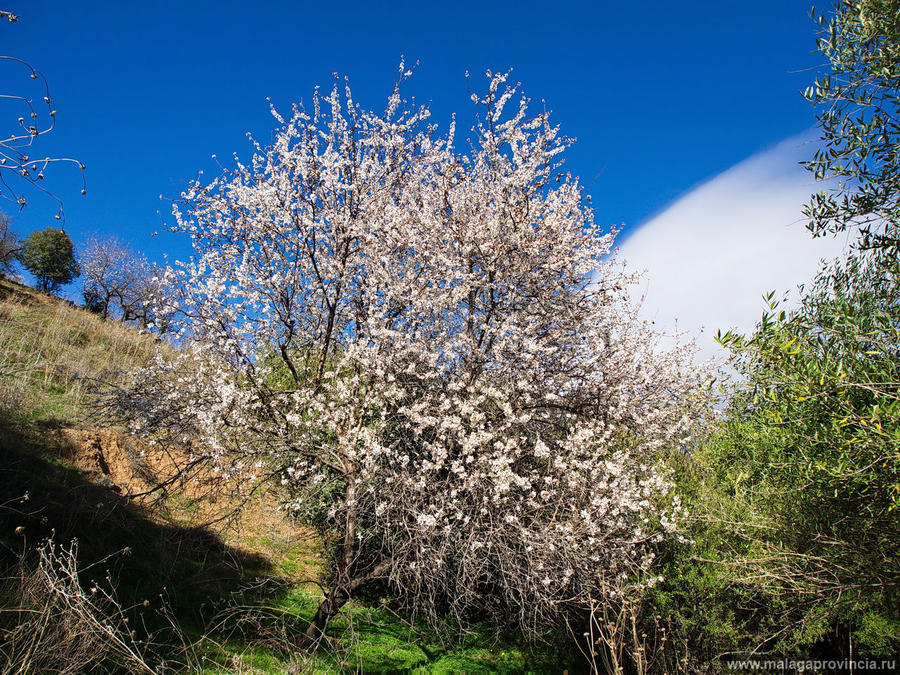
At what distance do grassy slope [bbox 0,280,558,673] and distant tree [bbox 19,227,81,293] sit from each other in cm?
2290

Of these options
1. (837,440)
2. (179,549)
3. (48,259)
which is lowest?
(179,549)

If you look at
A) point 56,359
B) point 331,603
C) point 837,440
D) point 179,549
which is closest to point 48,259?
point 56,359

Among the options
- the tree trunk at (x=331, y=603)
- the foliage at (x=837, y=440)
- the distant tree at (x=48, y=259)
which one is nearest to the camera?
the foliage at (x=837, y=440)

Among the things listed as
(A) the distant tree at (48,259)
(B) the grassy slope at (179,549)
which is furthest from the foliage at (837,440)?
(A) the distant tree at (48,259)

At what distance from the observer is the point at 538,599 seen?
7016mm

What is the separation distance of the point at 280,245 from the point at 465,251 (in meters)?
3.36

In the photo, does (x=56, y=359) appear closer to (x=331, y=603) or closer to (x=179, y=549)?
(x=179, y=549)

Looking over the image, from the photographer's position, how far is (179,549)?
6.50 metres

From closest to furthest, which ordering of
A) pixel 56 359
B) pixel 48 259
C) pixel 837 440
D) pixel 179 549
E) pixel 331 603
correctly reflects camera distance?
pixel 837 440
pixel 331 603
pixel 179 549
pixel 56 359
pixel 48 259

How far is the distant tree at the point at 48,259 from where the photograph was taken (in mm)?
28469

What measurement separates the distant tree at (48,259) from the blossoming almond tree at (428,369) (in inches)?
1154

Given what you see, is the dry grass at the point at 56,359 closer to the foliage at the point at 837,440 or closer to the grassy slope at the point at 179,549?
the grassy slope at the point at 179,549

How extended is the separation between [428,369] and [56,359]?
10382 millimetres

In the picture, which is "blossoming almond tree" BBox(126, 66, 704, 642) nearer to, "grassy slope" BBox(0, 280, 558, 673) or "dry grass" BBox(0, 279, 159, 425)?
"grassy slope" BBox(0, 280, 558, 673)
